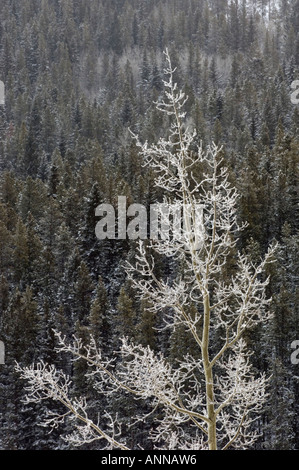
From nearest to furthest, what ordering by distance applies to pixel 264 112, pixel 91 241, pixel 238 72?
pixel 91 241
pixel 264 112
pixel 238 72

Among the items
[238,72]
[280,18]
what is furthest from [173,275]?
[280,18]

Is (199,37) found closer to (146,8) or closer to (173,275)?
(146,8)

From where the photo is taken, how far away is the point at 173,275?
151 feet

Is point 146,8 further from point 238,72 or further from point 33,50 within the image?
point 238,72

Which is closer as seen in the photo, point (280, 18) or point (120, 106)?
point (120, 106)

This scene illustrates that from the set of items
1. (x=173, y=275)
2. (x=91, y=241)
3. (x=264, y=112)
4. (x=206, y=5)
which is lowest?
(x=173, y=275)

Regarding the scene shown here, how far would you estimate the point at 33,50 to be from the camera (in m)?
145

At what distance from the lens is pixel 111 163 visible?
74.3 m

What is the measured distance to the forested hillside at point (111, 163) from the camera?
38219 millimetres

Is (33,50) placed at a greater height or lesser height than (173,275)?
greater

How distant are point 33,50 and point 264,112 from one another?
8005 centimetres

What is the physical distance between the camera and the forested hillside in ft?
125

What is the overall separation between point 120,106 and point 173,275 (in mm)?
63579
